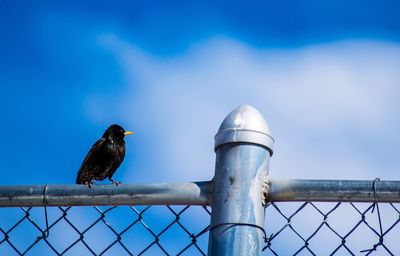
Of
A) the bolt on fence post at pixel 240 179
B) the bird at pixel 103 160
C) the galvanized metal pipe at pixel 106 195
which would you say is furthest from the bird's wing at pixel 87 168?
the bolt on fence post at pixel 240 179

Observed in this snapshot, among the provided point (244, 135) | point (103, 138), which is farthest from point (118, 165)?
point (244, 135)

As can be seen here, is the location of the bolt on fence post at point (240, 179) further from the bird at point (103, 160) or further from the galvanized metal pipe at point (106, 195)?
the bird at point (103, 160)

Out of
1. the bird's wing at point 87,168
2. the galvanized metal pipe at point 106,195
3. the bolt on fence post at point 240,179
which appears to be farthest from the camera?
the bird's wing at point 87,168

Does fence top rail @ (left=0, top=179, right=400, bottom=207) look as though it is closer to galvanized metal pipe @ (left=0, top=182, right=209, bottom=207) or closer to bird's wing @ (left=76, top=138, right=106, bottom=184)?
galvanized metal pipe @ (left=0, top=182, right=209, bottom=207)

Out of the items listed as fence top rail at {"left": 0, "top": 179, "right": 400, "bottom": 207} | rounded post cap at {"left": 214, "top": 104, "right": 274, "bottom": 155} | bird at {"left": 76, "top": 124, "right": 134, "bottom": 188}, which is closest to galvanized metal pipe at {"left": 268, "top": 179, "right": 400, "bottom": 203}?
fence top rail at {"left": 0, "top": 179, "right": 400, "bottom": 207}

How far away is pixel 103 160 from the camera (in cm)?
568

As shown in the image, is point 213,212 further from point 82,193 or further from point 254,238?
point 82,193

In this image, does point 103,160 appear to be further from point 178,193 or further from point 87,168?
point 178,193

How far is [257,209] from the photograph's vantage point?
188 centimetres

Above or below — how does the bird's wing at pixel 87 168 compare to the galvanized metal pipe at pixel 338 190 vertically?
above

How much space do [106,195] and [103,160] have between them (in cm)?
366

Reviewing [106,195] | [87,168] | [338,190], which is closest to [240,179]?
[338,190]

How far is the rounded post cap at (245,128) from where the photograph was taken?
1.89 meters

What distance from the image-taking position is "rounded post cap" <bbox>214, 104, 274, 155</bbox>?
6.21ft
